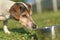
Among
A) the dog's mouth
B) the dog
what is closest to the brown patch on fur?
the dog

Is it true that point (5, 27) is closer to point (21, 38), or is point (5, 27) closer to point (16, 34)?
point (16, 34)

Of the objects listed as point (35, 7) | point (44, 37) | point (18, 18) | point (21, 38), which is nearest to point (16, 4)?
point (18, 18)

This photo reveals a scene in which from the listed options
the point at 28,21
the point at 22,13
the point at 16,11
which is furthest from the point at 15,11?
the point at 28,21

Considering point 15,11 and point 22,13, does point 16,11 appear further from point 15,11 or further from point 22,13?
point 22,13

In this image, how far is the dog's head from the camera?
8016mm

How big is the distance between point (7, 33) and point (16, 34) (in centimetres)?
50

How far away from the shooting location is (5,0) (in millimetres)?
8914

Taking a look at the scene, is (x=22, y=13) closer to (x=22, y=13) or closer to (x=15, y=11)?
(x=22, y=13)

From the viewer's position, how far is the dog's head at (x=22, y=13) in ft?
26.3

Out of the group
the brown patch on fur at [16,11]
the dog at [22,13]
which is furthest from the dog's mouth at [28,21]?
the brown patch on fur at [16,11]

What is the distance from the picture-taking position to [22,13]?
8.09 metres

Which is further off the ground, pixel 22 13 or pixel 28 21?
pixel 22 13

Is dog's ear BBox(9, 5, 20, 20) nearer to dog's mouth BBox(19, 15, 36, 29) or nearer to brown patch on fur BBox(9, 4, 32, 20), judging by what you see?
brown patch on fur BBox(9, 4, 32, 20)

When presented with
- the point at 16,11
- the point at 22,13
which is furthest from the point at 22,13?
the point at 16,11
